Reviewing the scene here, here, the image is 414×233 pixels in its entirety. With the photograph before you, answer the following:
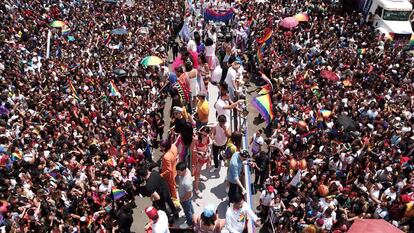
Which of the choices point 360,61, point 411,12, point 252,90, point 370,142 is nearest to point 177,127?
point 370,142

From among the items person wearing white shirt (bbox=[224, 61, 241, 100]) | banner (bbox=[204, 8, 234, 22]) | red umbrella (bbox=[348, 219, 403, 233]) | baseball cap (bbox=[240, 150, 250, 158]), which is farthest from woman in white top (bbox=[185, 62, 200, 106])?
banner (bbox=[204, 8, 234, 22])

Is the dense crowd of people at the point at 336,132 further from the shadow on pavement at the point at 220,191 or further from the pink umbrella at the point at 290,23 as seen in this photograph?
the shadow on pavement at the point at 220,191

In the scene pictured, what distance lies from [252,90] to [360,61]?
4048 mm

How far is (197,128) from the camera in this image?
934 cm

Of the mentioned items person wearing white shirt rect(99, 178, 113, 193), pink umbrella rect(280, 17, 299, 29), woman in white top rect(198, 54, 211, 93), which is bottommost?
person wearing white shirt rect(99, 178, 113, 193)

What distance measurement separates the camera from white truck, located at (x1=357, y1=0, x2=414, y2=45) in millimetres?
17875

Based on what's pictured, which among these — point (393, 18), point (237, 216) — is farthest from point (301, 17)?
point (237, 216)

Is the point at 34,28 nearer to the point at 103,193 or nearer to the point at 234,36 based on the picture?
the point at 234,36

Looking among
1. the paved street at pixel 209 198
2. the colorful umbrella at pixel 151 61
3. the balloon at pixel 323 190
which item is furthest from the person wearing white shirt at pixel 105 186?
the colorful umbrella at pixel 151 61

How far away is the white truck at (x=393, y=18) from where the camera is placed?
58.6 ft

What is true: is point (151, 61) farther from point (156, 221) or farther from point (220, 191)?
point (156, 221)

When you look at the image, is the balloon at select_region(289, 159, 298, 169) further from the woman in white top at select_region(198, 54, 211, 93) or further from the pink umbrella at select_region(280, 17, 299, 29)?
the pink umbrella at select_region(280, 17, 299, 29)

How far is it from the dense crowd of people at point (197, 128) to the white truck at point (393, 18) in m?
1.24

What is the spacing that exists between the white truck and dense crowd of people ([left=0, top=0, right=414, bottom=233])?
1243 mm
